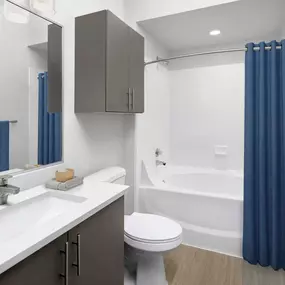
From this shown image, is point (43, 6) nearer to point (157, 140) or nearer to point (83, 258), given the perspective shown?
point (83, 258)

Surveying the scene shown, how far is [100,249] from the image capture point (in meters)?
1.21

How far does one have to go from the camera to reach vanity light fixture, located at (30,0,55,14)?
4.86ft

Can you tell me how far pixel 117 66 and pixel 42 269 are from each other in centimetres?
141

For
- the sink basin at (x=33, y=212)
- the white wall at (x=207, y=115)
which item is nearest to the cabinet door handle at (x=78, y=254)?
the sink basin at (x=33, y=212)

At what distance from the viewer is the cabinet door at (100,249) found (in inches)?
41.3

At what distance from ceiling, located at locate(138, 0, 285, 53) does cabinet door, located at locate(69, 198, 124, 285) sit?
6.50ft

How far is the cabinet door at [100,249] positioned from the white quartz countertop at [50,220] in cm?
5

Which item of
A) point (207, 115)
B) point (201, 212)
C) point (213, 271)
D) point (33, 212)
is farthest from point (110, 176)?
point (207, 115)

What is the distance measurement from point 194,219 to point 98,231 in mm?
1420

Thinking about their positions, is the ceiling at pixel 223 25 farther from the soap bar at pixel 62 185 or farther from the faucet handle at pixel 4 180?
the faucet handle at pixel 4 180

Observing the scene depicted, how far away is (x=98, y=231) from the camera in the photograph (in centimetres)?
118

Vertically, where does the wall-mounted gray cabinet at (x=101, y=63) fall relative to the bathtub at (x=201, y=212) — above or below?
above

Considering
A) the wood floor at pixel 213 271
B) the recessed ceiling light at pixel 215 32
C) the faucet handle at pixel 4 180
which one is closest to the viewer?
the faucet handle at pixel 4 180

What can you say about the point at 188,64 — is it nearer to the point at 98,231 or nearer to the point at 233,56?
the point at 233,56
